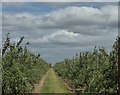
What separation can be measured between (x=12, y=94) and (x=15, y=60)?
310cm

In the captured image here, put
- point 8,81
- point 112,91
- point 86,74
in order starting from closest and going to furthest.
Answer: point 112,91 < point 8,81 < point 86,74

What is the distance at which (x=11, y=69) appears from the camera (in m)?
25.0

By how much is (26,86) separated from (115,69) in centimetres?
830

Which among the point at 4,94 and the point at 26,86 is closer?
the point at 4,94

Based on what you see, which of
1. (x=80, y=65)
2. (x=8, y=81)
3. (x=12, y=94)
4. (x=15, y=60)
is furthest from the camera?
(x=80, y=65)

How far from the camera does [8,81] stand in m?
23.8

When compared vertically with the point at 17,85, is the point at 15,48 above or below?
above

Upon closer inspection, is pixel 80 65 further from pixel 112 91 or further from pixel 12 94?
pixel 112 91

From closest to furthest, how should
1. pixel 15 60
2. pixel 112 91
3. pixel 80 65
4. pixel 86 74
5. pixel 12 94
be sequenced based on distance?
pixel 112 91 < pixel 12 94 < pixel 15 60 < pixel 86 74 < pixel 80 65

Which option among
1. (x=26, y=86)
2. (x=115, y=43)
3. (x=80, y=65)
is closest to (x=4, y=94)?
(x=26, y=86)

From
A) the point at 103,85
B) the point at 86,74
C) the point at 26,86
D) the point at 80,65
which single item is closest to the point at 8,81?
the point at 26,86

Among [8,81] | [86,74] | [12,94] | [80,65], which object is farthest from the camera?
[80,65]

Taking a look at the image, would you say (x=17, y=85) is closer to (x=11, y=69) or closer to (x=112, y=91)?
(x=11, y=69)

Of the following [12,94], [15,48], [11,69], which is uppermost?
[15,48]
